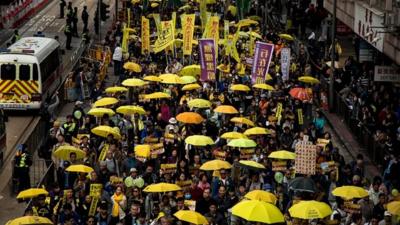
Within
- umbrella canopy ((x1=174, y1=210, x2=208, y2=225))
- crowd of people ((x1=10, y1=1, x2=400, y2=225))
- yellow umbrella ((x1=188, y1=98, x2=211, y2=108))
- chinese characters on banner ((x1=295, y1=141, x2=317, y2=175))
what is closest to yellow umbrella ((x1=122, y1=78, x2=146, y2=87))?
crowd of people ((x1=10, y1=1, x2=400, y2=225))

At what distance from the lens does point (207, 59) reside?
37.0 m

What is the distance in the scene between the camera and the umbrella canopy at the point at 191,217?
21750mm

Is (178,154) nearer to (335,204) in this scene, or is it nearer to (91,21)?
(335,204)

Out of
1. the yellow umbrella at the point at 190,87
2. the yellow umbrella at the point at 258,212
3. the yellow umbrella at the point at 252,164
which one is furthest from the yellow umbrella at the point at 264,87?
the yellow umbrella at the point at 258,212

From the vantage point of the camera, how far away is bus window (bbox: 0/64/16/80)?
129 feet

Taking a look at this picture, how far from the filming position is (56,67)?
146 ft

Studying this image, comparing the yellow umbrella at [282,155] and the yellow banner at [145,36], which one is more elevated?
the yellow banner at [145,36]

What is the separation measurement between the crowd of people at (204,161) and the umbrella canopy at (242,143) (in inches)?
8.9

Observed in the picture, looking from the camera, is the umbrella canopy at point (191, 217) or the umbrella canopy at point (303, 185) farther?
the umbrella canopy at point (303, 185)

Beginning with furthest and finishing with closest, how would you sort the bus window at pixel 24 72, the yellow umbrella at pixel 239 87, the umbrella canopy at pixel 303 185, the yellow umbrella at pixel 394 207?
the bus window at pixel 24 72
the yellow umbrella at pixel 239 87
the umbrella canopy at pixel 303 185
the yellow umbrella at pixel 394 207

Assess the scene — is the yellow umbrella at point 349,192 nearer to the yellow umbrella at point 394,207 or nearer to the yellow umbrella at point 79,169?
the yellow umbrella at point 394,207

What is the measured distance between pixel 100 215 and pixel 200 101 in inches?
409

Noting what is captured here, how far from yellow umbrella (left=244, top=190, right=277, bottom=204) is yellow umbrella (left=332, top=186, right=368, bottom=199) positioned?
136 centimetres

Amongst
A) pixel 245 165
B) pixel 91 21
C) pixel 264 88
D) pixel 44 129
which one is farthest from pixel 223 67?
pixel 91 21
